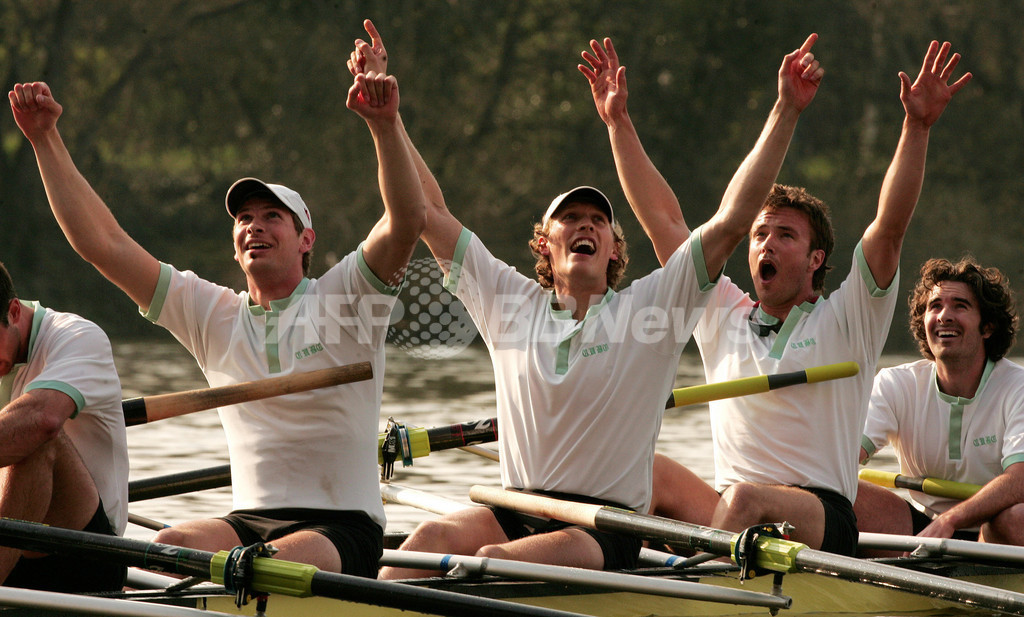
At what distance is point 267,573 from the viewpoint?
3.77 metres

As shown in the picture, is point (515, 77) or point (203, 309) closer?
point (203, 309)

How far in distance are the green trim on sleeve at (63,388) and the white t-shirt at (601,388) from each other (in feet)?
4.82

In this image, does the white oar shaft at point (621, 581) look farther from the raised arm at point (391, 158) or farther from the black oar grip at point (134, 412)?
the black oar grip at point (134, 412)

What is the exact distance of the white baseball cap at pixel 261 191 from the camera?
15.5 ft

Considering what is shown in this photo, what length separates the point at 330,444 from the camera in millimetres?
4441

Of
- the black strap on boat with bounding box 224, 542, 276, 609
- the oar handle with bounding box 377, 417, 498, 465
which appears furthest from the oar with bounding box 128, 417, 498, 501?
the black strap on boat with bounding box 224, 542, 276, 609

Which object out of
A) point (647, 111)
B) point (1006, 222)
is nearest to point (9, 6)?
point (647, 111)

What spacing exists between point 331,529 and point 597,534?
90cm

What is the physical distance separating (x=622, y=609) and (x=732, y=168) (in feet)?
65.2

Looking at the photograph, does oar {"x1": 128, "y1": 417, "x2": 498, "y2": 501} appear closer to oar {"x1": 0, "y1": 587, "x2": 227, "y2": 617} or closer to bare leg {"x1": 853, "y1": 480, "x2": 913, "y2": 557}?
bare leg {"x1": 853, "y1": 480, "x2": 913, "y2": 557}

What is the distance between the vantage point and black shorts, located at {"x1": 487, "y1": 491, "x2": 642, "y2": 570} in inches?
180

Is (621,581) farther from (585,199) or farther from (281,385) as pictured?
(585,199)

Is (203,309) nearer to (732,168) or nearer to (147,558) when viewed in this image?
(147,558)

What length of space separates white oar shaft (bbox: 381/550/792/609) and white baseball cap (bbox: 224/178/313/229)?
135cm
